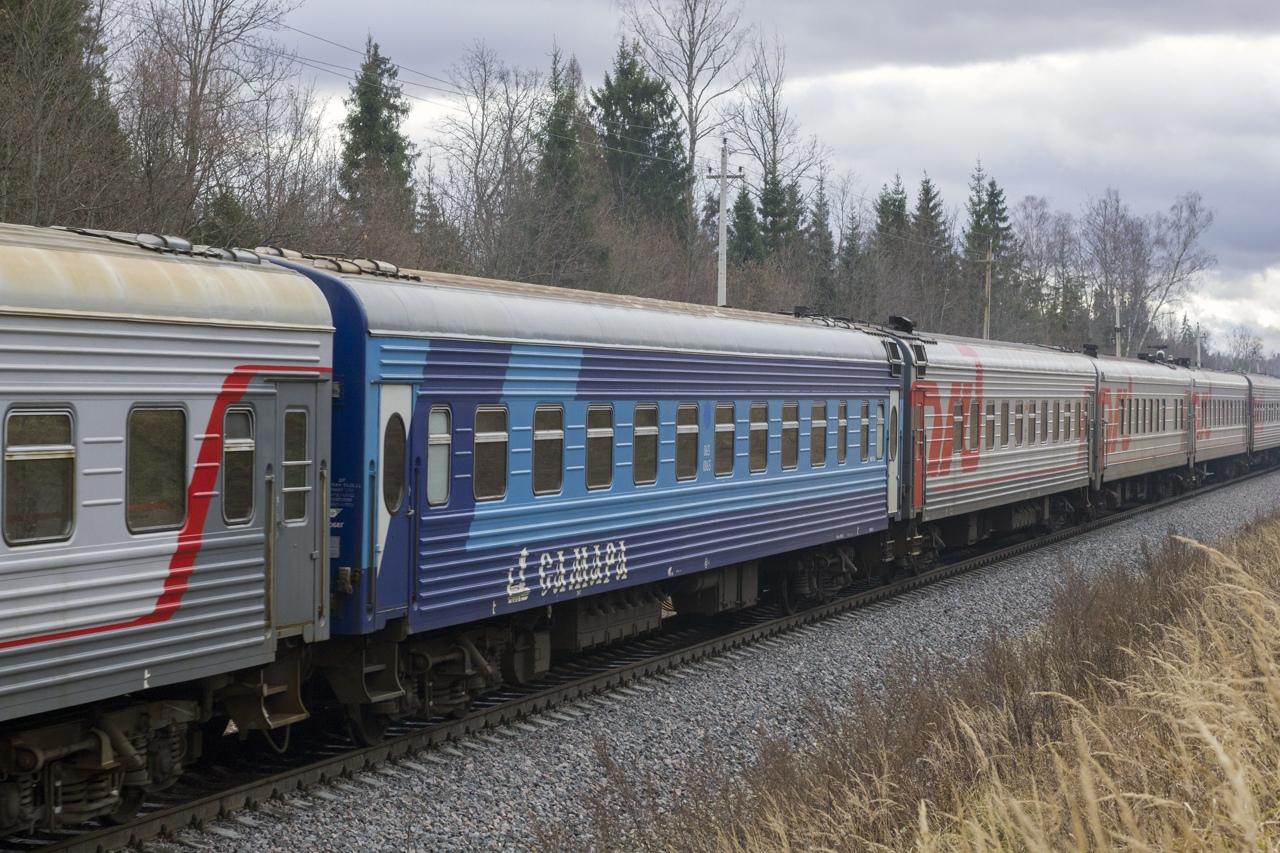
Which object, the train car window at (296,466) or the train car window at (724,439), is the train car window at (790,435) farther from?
the train car window at (296,466)

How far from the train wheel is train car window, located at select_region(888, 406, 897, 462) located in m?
9.73

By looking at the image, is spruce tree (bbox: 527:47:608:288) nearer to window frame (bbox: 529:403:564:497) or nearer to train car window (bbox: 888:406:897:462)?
train car window (bbox: 888:406:897:462)

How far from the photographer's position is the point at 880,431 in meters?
17.0

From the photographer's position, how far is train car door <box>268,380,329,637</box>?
7.95 m

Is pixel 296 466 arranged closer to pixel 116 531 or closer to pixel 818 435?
pixel 116 531

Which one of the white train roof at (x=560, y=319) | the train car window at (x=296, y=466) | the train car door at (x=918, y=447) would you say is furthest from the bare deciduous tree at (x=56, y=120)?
the train car door at (x=918, y=447)

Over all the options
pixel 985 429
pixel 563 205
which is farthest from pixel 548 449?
pixel 563 205

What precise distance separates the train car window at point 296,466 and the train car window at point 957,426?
12802 millimetres

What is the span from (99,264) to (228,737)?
398 cm

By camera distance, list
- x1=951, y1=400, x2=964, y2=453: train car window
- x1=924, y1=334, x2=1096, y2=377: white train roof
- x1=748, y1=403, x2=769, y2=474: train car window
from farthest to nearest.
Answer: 1. x1=951, y1=400, x2=964, y2=453: train car window
2. x1=924, y1=334, x2=1096, y2=377: white train roof
3. x1=748, y1=403, x2=769, y2=474: train car window

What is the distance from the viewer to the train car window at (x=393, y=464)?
8789 mm

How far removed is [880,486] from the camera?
17.0 metres

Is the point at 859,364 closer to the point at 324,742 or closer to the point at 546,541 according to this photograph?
the point at 546,541

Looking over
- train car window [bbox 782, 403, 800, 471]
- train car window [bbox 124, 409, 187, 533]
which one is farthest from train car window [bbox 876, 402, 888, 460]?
train car window [bbox 124, 409, 187, 533]
